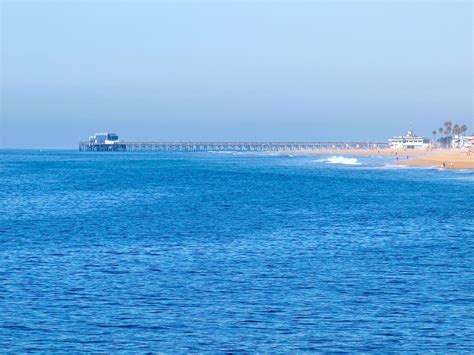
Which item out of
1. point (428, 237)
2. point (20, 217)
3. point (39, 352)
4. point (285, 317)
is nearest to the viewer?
point (39, 352)

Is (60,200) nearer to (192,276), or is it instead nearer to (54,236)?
(54,236)

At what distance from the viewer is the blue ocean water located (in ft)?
61.7

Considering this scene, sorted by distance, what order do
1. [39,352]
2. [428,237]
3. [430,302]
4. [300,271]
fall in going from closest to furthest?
[39,352]
[430,302]
[300,271]
[428,237]

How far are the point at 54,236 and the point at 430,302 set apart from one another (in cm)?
1935

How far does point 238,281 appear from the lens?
25141mm

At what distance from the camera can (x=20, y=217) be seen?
48250 mm

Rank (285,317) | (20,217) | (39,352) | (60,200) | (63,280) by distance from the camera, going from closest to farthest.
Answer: (39,352) < (285,317) < (63,280) < (20,217) < (60,200)

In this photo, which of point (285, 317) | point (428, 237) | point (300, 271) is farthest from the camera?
point (428, 237)

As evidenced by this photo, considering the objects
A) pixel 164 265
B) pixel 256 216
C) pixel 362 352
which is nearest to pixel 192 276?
pixel 164 265

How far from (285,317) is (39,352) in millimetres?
5721

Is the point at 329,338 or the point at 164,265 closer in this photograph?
the point at 329,338

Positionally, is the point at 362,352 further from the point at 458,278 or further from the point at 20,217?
the point at 20,217

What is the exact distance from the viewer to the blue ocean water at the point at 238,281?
61.7 feet

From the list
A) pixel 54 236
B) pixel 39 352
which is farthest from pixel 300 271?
pixel 54 236
